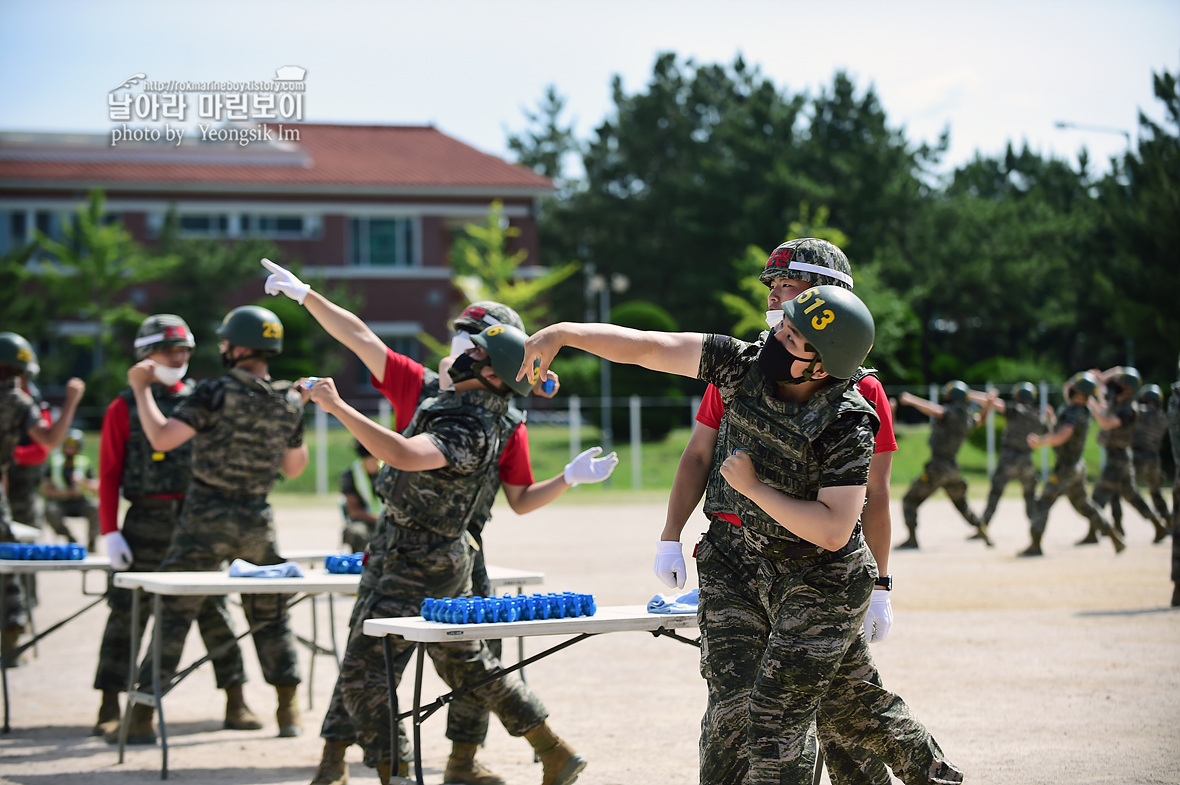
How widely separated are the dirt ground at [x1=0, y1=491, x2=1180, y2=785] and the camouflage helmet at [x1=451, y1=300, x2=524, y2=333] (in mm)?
2397

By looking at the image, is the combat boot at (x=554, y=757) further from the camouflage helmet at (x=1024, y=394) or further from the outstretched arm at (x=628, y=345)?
the camouflage helmet at (x=1024, y=394)

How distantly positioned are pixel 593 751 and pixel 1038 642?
495 cm

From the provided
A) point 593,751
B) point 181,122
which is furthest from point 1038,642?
point 181,122

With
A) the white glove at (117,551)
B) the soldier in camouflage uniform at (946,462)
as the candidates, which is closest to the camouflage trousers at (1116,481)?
the soldier in camouflage uniform at (946,462)

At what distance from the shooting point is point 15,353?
10711 mm

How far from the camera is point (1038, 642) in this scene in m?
10.4

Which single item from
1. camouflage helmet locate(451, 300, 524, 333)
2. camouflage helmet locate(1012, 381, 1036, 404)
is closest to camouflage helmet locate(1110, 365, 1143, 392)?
camouflage helmet locate(1012, 381, 1036, 404)

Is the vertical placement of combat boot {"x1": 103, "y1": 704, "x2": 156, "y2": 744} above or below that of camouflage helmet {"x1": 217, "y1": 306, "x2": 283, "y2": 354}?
below

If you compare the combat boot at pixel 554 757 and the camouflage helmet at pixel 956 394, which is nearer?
the combat boot at pixel 554 757

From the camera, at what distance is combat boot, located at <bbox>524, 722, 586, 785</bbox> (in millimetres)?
5969

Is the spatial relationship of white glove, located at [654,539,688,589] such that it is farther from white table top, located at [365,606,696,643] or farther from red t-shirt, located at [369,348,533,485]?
red t-shirt, located at [369,348,533,485]

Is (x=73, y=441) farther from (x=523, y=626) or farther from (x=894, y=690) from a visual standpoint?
(x=523, y=626)

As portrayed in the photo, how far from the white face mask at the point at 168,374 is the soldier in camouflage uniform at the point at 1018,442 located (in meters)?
13.4

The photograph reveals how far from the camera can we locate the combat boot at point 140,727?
7559 millimetres
